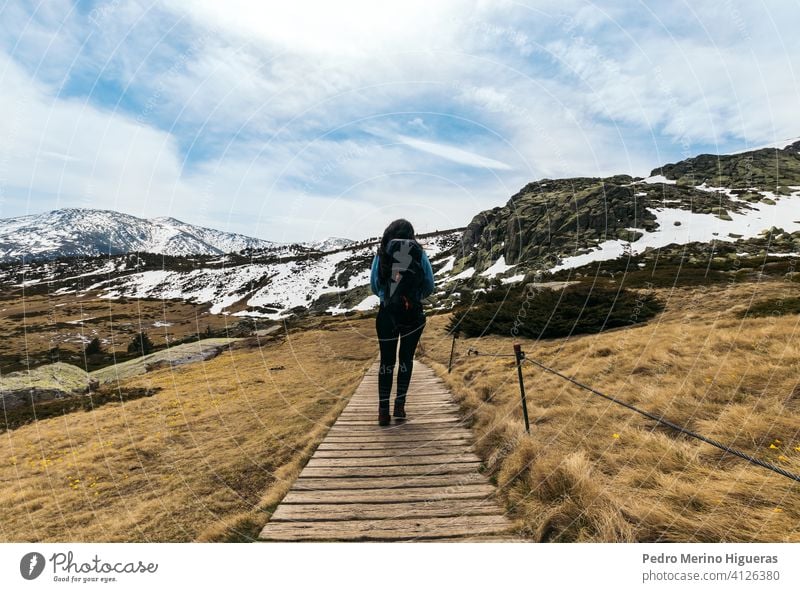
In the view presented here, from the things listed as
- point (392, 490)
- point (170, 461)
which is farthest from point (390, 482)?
point (170, 461)

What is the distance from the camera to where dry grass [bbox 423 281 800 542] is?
2801 mm

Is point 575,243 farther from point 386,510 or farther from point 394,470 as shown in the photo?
point 386,510

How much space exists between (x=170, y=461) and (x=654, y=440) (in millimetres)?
8563

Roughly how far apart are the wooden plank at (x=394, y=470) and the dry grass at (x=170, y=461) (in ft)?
1.61

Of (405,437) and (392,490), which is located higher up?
(392,490)

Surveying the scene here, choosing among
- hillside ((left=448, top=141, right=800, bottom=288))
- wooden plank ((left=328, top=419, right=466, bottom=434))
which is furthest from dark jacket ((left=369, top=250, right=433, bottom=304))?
hillside ((left=448, top=141, right=800, bottom=288))

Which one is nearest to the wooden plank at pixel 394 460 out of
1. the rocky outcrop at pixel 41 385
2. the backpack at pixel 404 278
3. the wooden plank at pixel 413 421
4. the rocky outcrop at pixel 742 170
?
the wooden plank at pixel 413 421

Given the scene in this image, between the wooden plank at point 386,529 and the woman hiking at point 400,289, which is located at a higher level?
the woman hiking at point 400,289

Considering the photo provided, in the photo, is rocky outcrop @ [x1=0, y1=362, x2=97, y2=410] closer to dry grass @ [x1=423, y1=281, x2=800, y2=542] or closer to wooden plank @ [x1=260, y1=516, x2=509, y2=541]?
dry grass @ [x1=423, y1=281, x2=800, y2=542]

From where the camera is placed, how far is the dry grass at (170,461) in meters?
5.07

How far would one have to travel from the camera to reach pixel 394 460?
4684 millimetres

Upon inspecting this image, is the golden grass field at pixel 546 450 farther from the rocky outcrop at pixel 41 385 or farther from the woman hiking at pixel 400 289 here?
the rocky outcrop at pixel 41 385
